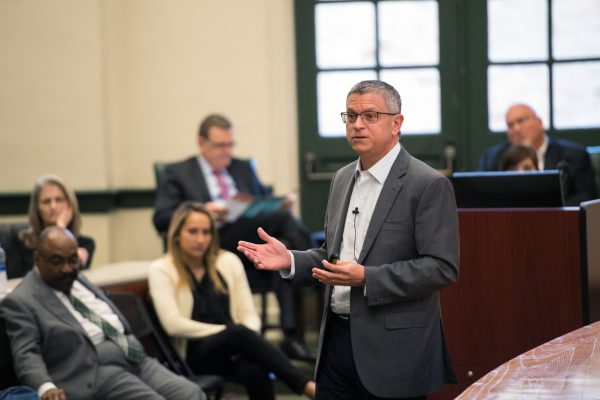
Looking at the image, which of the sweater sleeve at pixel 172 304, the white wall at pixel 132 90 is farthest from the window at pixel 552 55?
the sweater sleeve at pixel 172 304

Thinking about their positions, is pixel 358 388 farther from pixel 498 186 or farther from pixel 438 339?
pixel 498 186

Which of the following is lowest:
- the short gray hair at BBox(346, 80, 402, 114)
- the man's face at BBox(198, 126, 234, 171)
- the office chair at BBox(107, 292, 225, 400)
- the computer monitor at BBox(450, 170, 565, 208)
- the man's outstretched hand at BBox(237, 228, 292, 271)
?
the office chair at BBox(107, 292, 225, 400)

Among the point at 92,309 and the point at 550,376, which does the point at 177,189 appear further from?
the point at 550,376

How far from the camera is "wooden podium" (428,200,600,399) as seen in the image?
396cm

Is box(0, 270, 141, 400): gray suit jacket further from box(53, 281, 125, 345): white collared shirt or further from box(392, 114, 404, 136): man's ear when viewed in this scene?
box(392, 114, 404, 136): man's ear

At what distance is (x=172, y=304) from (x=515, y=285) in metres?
1.96

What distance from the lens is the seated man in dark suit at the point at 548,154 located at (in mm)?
6148

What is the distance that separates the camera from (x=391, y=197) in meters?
3.06

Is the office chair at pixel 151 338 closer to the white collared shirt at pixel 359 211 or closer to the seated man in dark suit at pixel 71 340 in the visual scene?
the seated man in dark suit at pixel 71 340

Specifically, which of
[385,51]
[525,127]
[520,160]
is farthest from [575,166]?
[385,51]

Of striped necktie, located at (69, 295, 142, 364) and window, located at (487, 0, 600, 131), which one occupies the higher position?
window, located at (487, 0, 600, 131)

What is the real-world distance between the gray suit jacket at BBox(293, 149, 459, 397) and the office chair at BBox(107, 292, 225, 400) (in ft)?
6.61

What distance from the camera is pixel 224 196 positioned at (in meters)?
6.64

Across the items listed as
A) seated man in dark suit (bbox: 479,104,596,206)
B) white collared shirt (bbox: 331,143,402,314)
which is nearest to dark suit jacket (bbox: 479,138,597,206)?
seated man in dark suit (bbox: 479,104,596,206)
